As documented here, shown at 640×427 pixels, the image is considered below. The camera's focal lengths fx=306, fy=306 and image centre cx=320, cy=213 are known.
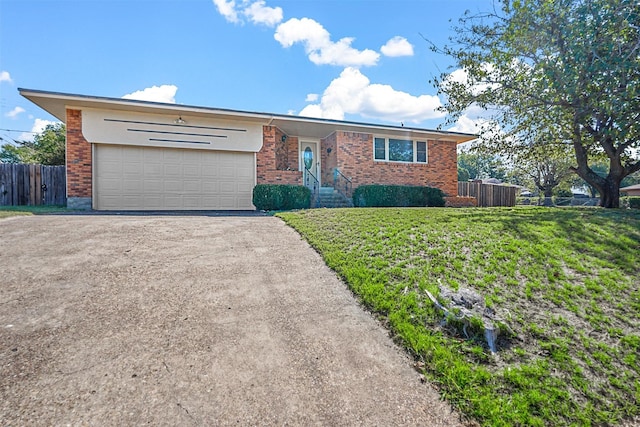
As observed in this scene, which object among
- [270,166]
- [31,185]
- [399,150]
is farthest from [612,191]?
[31,185]

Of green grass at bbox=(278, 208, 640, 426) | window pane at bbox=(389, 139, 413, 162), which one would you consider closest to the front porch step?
window pane at bbox=(389, 139, 413, 162)

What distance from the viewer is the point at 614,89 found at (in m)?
6.23

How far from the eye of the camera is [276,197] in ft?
34.4

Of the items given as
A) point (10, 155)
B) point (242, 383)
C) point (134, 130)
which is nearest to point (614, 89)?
point (242, 383)

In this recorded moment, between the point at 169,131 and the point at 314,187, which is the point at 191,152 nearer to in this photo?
the point at 169,131

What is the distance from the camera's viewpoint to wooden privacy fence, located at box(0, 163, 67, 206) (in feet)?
36.2

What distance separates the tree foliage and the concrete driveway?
555 inches

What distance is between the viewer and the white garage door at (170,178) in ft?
34.4

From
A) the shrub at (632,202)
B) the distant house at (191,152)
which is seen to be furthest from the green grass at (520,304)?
the shrub at (632,202)

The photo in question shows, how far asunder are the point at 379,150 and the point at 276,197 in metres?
5.97

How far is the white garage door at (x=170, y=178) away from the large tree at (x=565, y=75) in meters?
7.75

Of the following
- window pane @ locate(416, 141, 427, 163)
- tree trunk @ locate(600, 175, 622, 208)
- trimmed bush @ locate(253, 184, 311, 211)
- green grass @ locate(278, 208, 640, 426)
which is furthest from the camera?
window pane @ locate(416, 141, 427, 163)

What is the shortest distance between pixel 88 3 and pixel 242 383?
995 cm

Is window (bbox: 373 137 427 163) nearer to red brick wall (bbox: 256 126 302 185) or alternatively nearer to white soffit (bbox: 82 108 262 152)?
red brick wall (bbox: 256 126 302 185)
